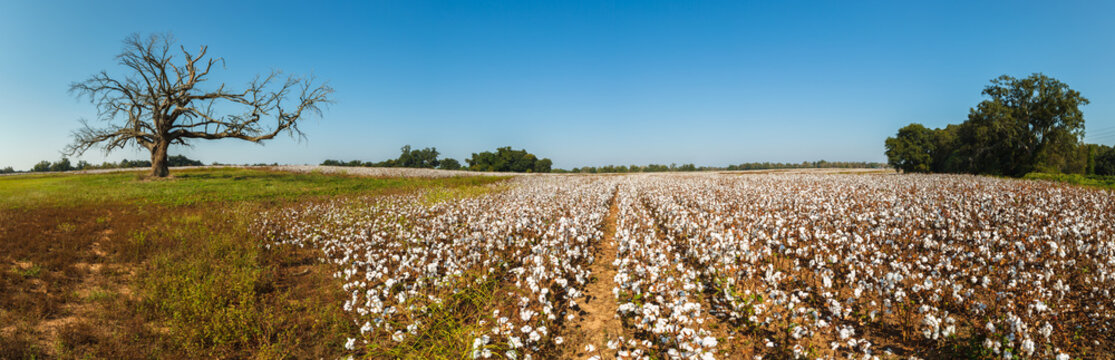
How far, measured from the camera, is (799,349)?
4047 millimetres

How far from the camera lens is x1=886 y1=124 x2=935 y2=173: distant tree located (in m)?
58.3

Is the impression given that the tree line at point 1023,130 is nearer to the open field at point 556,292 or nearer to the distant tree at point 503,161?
the open field at point 556,292

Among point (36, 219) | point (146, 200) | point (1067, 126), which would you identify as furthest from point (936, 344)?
point (1067, 126)

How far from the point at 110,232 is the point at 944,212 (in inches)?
926

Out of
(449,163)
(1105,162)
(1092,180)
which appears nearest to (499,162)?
(449,163)

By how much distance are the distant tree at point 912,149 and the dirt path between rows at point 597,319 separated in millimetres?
74389

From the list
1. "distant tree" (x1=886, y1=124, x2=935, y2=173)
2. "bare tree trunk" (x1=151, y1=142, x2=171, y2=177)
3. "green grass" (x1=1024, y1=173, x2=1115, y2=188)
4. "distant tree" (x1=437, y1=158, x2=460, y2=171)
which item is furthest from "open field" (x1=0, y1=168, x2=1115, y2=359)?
"distant tree" (x1=437, y1=158, x2=460, y2=171)

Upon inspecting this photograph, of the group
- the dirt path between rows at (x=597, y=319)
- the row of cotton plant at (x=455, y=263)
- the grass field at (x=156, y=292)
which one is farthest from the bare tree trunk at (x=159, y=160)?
the dirt path between rows at (x=597, y=319)

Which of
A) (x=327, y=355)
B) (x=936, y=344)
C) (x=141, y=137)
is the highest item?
(x=141, y=137)

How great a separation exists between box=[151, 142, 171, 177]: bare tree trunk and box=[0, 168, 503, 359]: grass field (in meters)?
23.1

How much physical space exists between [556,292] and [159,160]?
38582mm

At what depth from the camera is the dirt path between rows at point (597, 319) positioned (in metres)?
4.89

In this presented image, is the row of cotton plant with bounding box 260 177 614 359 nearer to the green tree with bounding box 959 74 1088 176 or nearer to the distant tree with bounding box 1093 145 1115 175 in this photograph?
the green tree with bounding box 959 74 1088 176

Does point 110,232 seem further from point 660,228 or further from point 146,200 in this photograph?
point 660,228
